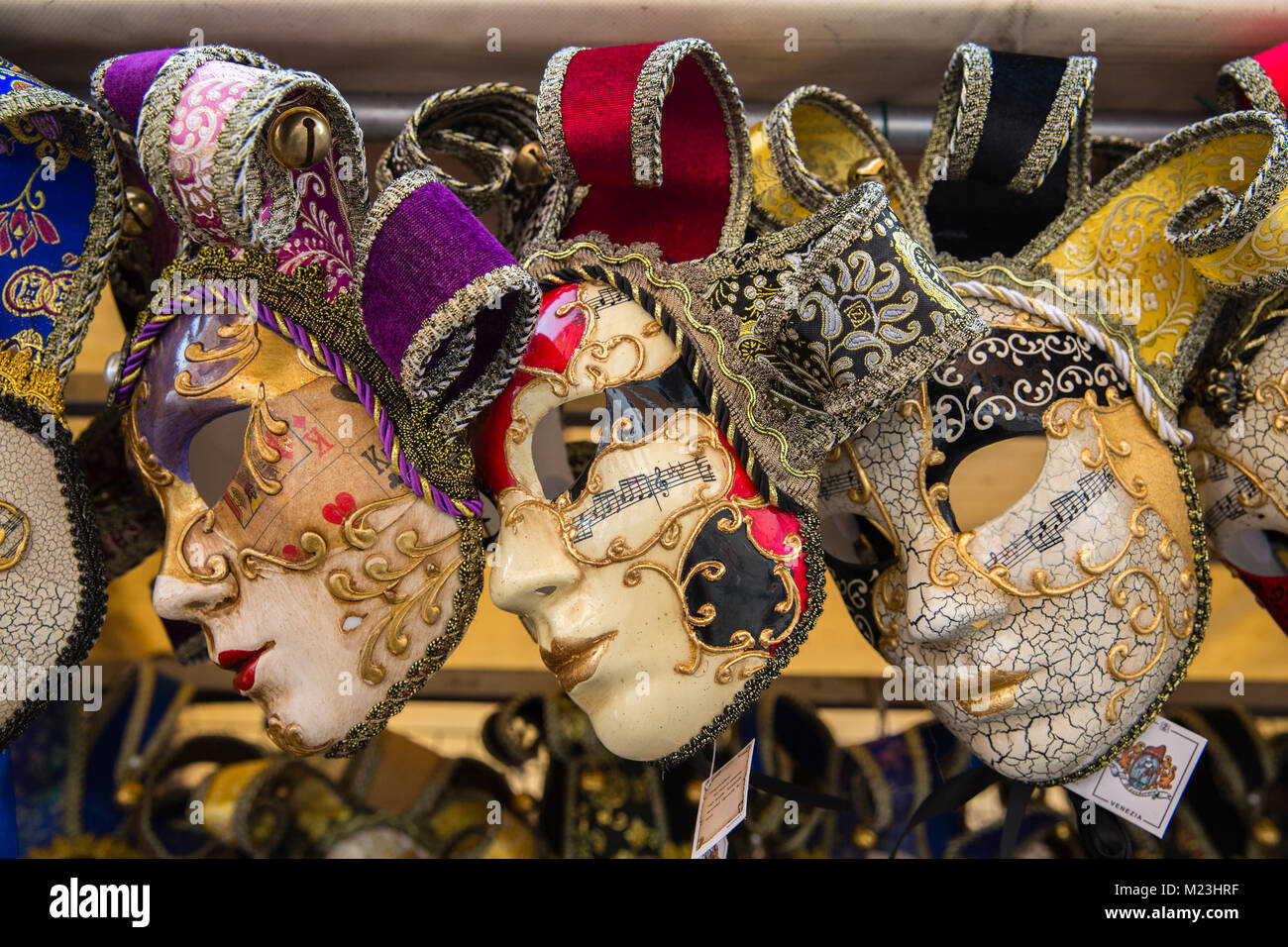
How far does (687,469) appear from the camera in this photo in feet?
3.24

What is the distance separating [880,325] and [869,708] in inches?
33.9

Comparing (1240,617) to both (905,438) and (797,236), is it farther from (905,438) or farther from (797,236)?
(797,236)

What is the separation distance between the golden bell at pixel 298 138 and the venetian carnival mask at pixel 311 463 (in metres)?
0.02

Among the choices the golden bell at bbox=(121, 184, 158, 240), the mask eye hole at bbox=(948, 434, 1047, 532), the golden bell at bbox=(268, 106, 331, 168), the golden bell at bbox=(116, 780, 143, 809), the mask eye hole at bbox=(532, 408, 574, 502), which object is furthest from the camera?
the mask eye hole at bbox=(948, 434, 1047, 532)

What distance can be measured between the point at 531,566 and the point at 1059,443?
1.84 ft

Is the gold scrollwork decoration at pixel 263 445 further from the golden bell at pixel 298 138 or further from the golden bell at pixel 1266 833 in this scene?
the golden bell at pixel 1266 833

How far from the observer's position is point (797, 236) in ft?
3.27

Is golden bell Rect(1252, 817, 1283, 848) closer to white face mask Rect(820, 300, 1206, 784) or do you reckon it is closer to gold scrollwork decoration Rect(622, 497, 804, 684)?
white face mask Rect(820, 300, 1206, 784)

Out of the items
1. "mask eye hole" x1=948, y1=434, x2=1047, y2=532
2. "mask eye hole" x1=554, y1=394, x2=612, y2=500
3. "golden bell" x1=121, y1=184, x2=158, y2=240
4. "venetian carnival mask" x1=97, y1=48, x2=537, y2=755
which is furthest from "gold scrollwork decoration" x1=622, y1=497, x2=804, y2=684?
"mask eye hole" x1=948, y1=434, x2=1047, y2=532

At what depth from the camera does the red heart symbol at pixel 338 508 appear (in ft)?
3.35

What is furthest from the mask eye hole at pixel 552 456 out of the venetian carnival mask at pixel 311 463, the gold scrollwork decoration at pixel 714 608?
the gold scrollwork decoration at pixel 714 608

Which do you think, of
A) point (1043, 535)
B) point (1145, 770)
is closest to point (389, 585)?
point (1043, 535)

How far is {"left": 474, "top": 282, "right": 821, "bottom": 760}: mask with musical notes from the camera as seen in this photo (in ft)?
3.23

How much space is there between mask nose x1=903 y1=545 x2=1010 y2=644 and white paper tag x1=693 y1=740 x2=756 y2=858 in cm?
28
